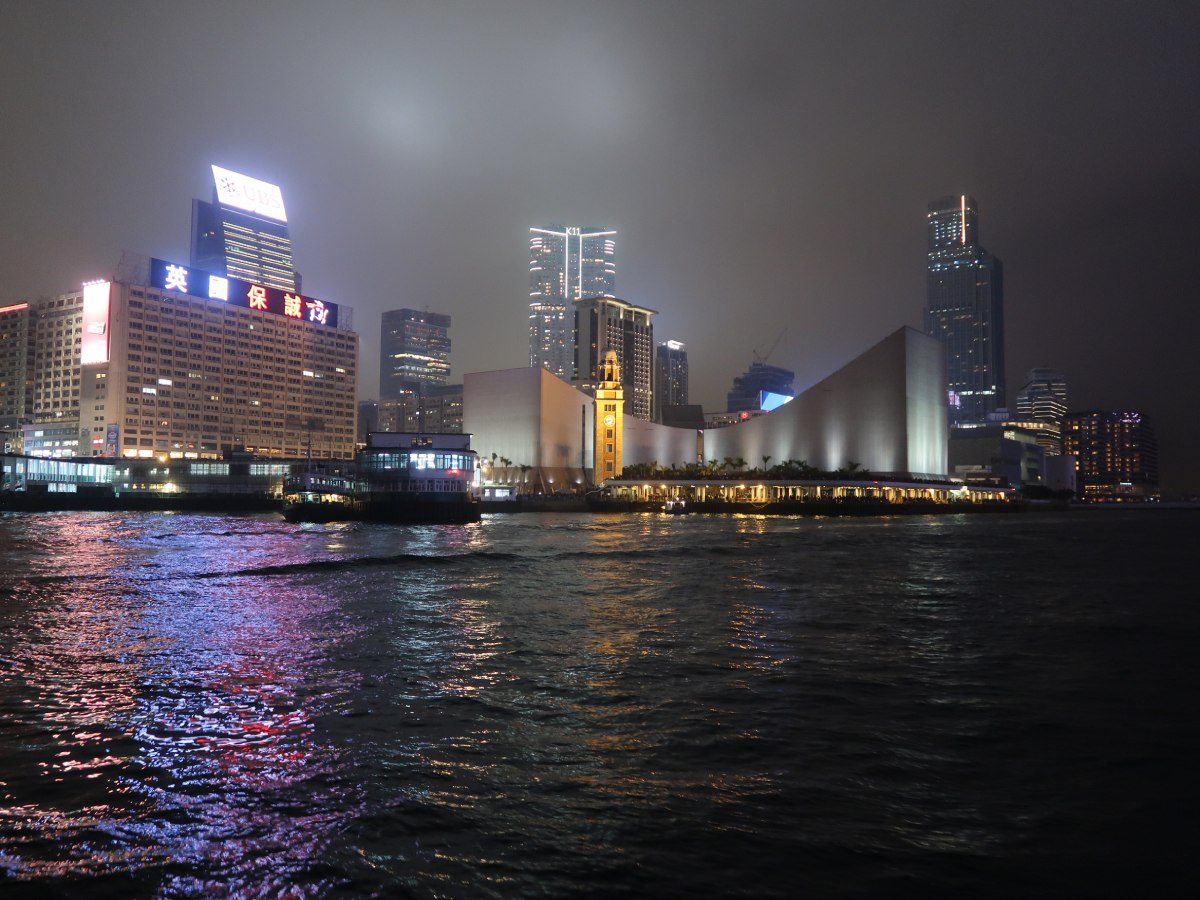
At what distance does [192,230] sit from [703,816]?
656 feet

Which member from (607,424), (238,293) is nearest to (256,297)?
(238,293)

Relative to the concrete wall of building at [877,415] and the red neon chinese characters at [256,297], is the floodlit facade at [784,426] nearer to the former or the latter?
the concrete wall of building at [877,415]

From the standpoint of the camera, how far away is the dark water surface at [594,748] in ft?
13.6

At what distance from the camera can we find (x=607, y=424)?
109 metres

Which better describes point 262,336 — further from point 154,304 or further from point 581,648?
point 581,648

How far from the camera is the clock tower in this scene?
107500 millimetres

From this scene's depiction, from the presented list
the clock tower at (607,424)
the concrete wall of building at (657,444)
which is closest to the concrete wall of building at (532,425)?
the clock tower at (607,424)

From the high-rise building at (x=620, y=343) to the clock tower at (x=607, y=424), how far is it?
64764 millimetres

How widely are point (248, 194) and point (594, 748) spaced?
157944 millimetres

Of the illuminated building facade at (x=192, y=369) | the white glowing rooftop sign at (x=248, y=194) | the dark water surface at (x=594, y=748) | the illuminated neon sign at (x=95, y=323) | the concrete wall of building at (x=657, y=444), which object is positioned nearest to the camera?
the dark water surface at (x=594, y=748)

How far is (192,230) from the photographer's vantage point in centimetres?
17675

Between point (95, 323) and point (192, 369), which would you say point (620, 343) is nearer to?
point (192, 369)

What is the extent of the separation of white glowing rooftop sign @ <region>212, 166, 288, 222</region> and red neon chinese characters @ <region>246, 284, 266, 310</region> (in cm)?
2641

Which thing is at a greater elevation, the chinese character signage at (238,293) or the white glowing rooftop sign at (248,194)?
the white glowing rooftop sign at (248,194)
